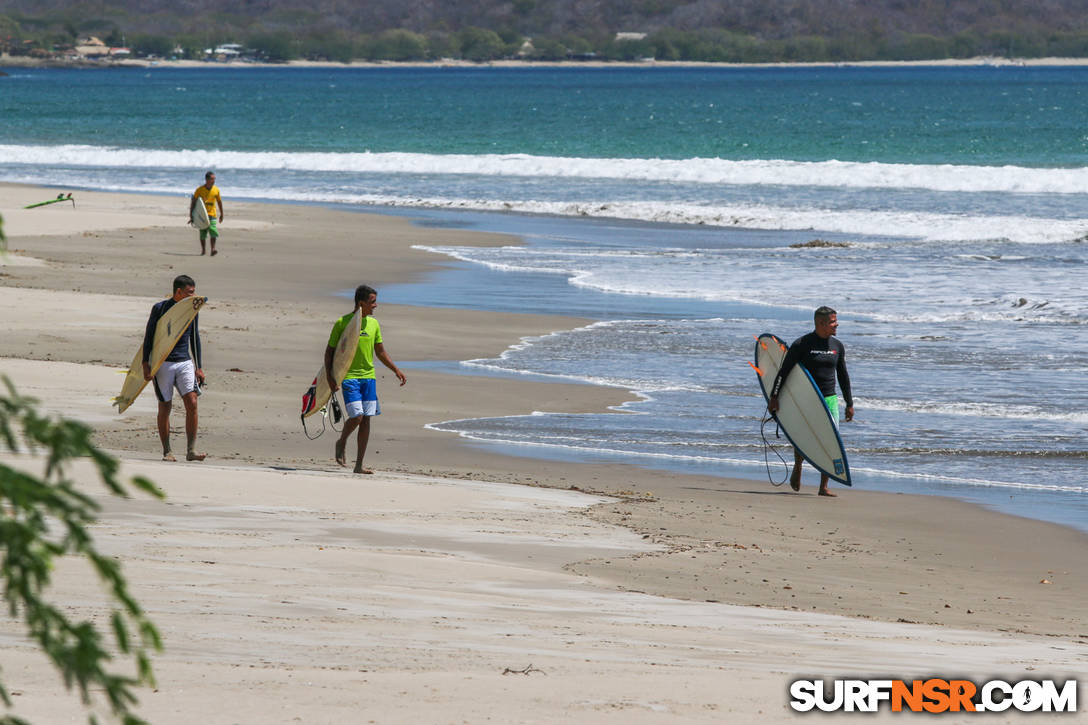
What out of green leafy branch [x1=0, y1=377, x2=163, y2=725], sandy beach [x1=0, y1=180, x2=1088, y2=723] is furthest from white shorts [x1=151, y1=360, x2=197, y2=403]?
green leafy branch [x1=0, y1=377, x2=163, y2=725]

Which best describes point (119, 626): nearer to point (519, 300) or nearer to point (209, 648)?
point (209, 648)

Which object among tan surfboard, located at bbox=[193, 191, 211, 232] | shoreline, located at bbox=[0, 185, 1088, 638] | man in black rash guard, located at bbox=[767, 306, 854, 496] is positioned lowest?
shoreline, located at bbox=[0, 185, 1088, 638]

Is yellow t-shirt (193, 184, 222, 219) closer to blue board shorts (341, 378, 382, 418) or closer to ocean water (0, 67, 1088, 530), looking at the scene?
ocean water (0, 67, 1088, 530)

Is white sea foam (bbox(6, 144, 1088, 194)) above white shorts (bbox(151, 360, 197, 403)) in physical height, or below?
above

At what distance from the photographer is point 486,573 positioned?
739 cm

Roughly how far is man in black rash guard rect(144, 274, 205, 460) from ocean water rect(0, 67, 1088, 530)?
2.93 m

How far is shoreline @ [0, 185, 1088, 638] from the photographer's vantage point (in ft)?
26.7

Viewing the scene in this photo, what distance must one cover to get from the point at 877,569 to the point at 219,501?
4040 mm

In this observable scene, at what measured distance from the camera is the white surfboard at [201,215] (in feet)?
78.4

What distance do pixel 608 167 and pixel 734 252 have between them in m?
24.6

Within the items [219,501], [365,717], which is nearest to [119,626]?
[365,717]

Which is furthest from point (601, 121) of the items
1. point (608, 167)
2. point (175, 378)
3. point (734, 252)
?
point (175, 378)
